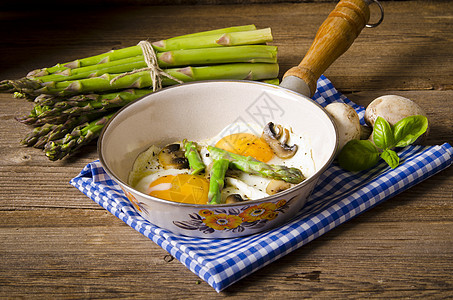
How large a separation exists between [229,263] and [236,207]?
171mm

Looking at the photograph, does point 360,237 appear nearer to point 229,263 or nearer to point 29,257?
point 229,263

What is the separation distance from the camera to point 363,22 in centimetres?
231

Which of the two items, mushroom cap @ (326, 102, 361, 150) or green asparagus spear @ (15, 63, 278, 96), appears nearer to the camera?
mushroom cap @ (326, 102, 361, 150)

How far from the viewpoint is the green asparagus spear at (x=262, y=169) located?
1772 mm

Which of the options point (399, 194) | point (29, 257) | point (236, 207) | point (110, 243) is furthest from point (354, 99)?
point (29, 257)

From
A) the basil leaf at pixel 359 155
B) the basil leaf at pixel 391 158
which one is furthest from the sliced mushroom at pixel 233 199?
the basil leaf at pixel 391 158

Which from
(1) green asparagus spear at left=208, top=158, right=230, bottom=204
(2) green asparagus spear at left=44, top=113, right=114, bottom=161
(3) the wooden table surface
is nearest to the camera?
(3) the wooden table surface

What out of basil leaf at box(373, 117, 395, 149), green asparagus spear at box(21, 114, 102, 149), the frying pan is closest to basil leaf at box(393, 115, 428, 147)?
basil leaf at box(373, 117, 395, 149)

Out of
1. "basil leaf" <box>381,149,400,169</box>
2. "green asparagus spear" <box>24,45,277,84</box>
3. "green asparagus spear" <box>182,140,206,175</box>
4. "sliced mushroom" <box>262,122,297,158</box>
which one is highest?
"green asparagus spear" <box>24,45,277,84</box>

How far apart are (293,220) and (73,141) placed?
101 cm

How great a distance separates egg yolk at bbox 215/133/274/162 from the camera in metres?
1.96

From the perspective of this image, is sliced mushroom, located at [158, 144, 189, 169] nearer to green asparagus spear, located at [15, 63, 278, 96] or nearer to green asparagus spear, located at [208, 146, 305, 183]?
green asparagus spear, located at [208, 146, 305, 183]

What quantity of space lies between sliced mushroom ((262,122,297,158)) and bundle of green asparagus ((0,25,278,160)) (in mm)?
538

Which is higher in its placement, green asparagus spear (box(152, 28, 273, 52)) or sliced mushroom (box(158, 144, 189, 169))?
green asparagus spear (box(152, 28, 273, 52))
